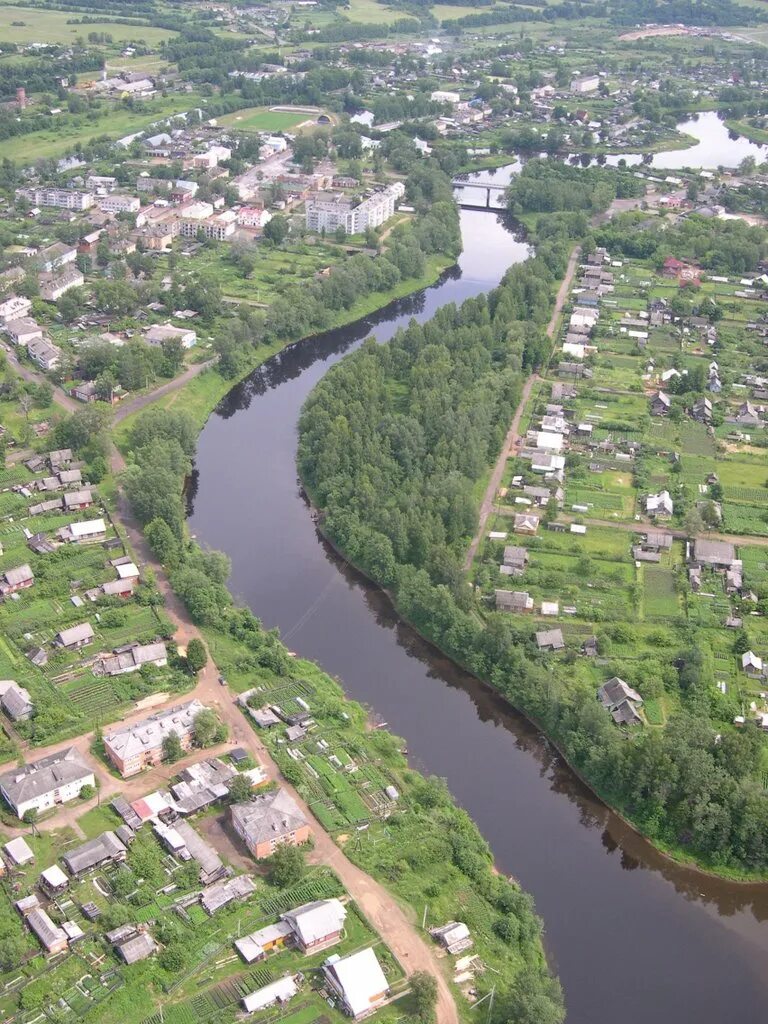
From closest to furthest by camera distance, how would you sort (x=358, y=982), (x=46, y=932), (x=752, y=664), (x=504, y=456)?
(x=358, y=982) < (x=46, y=932) < (x=752, y=664) < (x=504, y=456)

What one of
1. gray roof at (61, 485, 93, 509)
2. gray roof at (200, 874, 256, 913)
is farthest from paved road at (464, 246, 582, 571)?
gray roof at (200, 874, 256, 913)

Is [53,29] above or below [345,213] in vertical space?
above

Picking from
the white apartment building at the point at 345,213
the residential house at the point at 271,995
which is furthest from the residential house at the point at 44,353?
the residential house at the point at 271,995

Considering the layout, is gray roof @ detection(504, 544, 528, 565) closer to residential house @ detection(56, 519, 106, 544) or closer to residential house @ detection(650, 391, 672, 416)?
residential house @ detection(650, 391, 672, 416)

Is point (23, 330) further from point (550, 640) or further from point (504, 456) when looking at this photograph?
point (550, 640)

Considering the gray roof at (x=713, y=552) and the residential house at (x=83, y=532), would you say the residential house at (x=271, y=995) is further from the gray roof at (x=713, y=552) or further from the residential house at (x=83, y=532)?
the gray roof at (x=713, y=552)

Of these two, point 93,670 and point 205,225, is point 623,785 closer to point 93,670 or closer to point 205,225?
point 93,670

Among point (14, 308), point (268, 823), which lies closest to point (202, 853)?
point (268, 823)
